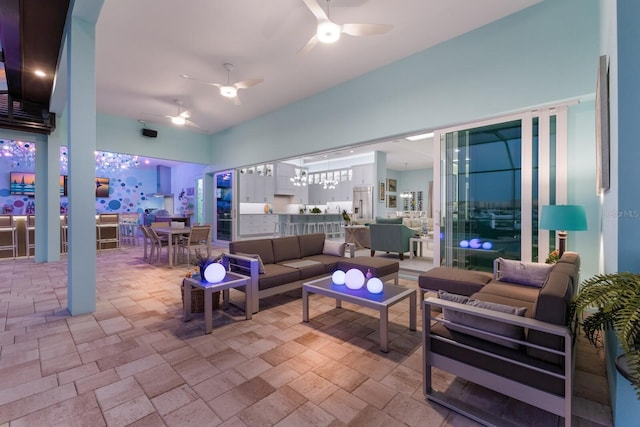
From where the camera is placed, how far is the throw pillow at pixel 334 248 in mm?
4625

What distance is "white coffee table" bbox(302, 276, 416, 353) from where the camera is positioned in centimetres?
248

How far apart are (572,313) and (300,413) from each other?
63.3 inches

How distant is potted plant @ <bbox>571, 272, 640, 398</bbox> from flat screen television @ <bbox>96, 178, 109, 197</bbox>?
1293 centimetres

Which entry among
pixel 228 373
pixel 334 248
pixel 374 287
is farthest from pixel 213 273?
pixel 334 248

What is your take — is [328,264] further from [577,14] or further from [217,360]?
[577,14]

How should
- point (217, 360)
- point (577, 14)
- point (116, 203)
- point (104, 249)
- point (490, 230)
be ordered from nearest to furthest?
point (217, 360), point (577, 14), point (490, 230), point (104, 249), point (116, 203)

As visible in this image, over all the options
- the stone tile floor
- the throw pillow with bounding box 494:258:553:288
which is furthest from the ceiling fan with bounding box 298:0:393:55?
the stone tile floor

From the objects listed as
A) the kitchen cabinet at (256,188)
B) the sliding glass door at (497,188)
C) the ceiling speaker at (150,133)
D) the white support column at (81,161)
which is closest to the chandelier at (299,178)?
the kitchen cabinet at (256,188)

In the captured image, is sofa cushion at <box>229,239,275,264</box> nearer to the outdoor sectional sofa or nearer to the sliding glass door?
the outdoor sectional sofa

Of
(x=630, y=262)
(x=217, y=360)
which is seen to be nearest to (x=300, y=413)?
(x=217, y=360)

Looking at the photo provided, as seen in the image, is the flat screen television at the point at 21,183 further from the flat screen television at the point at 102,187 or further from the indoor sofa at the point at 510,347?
the indoor sofa at the point at 510,347

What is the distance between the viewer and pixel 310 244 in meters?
4.66

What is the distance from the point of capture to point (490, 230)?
4012mm

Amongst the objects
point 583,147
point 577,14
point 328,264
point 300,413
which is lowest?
point 300,413
